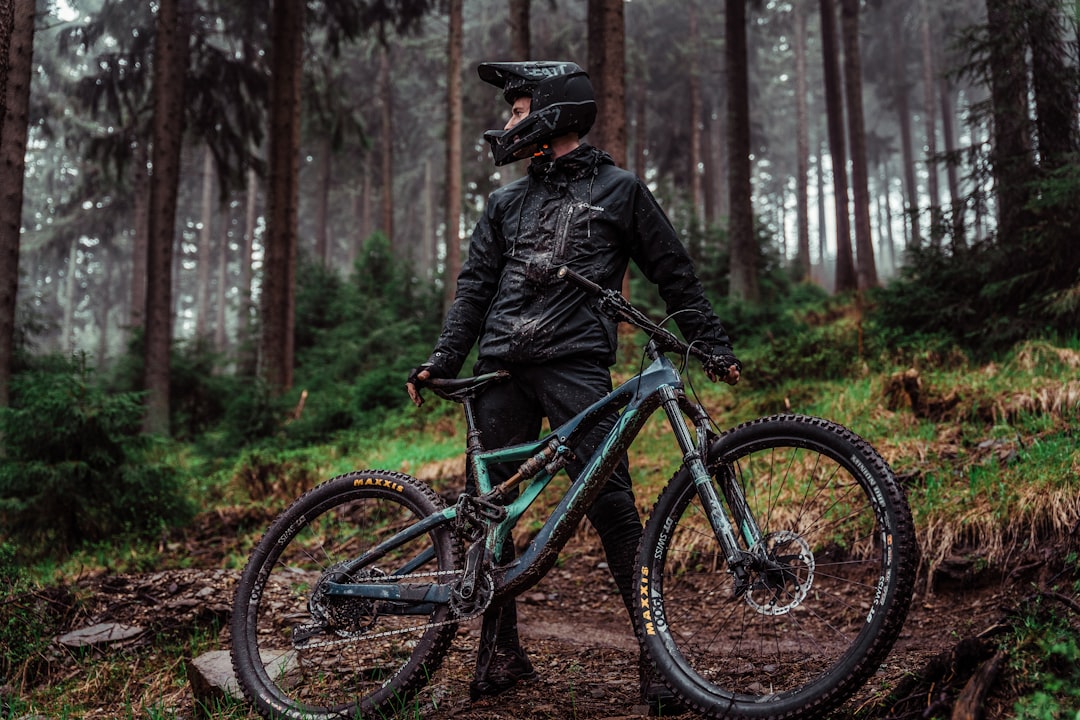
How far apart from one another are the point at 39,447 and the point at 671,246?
617cm

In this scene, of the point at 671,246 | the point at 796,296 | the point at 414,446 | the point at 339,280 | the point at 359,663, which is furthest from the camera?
the point at 339,280

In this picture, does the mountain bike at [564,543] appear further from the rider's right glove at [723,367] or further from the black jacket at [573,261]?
the black jacket at [573,261]

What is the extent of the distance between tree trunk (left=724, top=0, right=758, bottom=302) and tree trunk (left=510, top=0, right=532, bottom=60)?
149 inches

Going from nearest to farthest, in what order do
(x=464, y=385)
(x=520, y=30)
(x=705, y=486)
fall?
(x=705, y=486) < (x=464, y=385) < (x=520, y=30)

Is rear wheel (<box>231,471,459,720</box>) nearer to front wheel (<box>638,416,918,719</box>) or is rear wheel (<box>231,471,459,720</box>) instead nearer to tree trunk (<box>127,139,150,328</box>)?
front wheel (<box>638,416,918,719</box>)

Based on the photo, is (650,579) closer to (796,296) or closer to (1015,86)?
(1015,86)

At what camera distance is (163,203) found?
1393 centimetres

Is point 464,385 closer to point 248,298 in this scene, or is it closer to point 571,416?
point 571,416

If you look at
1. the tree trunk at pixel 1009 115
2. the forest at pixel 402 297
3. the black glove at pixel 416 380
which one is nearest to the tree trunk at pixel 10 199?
the forest at pixel 402 297

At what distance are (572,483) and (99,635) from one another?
3356mm

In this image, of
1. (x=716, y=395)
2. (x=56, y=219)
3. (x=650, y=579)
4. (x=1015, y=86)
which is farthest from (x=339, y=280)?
(x=56, y=219)

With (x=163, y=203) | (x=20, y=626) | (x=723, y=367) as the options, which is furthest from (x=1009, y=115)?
(x=163, y=203)

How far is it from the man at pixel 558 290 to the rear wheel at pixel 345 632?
31cm

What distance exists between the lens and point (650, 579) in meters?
2.93
